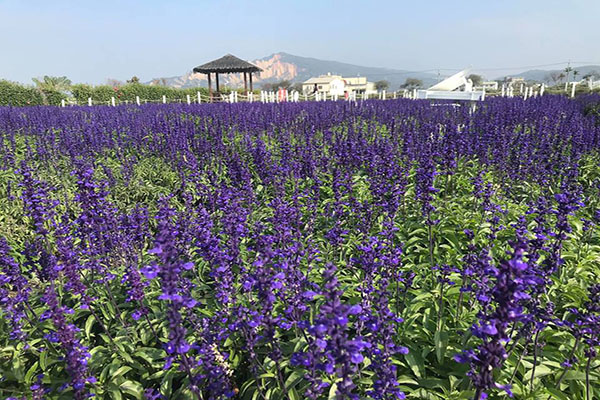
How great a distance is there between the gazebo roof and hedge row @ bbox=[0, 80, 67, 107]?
15557 mm

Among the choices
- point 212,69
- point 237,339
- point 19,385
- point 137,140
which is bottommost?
point 19,385

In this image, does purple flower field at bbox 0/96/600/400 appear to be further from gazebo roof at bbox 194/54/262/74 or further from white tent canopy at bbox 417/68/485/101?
gazebo roof at bbox 194/54/262/74

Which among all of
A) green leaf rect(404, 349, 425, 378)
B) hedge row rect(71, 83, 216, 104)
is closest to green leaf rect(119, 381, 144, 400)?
green leaf rect(404, 349, 425, 378)

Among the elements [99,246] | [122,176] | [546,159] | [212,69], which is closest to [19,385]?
[99,246]

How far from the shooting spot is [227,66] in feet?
139

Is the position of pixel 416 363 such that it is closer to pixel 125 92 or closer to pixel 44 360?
pixel 44 360

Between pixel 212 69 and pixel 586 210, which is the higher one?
pixel 212 69

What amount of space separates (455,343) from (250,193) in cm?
437

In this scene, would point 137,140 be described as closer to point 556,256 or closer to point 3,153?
point 3,153

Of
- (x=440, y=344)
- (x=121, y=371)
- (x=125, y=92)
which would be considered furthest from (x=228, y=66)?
(x=440, y=344)

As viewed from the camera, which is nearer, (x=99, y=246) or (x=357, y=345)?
(x=357, y=345)

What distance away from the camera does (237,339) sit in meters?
3.90

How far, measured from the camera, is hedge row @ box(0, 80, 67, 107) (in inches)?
1420

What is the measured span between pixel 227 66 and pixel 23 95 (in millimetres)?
20960
